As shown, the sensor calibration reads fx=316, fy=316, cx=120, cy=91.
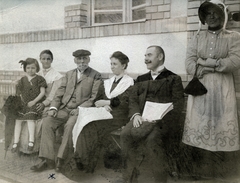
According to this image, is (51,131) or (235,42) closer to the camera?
(235,42)

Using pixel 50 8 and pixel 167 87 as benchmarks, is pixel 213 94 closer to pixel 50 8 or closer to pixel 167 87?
pixel 167 87

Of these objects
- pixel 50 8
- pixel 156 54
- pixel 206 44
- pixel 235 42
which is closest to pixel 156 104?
pixel 156 54

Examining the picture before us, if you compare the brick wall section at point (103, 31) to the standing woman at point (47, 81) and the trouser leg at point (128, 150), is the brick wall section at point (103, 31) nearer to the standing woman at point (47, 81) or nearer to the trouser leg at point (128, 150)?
the standing woman at point (47, 81)

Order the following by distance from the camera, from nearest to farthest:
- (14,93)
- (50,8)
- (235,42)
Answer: (235,42), (50,8), (14,93)

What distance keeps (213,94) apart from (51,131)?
7.33ft

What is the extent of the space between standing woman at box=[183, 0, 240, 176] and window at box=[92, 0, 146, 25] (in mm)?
780

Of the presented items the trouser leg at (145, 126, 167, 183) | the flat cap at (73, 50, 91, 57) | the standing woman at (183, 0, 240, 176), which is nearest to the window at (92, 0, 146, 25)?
the flat cap at (73, 50, 91, 57)

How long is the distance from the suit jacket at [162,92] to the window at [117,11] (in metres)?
0.78

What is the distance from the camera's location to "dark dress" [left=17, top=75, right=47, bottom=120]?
4.59 meters

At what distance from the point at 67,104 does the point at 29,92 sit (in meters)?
0.67

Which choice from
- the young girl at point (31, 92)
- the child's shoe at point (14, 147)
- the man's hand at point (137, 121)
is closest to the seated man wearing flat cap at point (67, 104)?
the young girl at point (31, 92)

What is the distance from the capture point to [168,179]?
385 cm

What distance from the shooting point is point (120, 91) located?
4.08 meters

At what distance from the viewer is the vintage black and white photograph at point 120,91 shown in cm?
369
